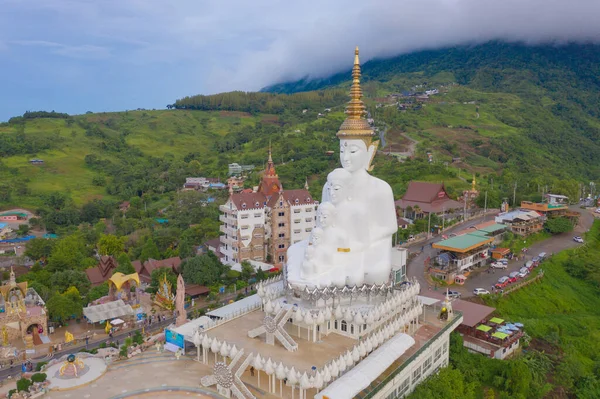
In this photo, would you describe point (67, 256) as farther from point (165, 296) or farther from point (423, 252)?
point (423, 252)

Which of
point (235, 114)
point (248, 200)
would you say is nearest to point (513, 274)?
point (248, 200)

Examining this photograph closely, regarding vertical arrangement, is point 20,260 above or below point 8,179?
below

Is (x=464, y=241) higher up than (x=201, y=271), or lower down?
higher up

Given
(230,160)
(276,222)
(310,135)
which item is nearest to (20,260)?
(276,222)

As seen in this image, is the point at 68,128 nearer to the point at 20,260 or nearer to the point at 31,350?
the point at 20,260

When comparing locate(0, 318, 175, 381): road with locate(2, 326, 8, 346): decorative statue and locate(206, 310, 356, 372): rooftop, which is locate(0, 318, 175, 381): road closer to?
locate(2, 326, 8, 346): decorative statue

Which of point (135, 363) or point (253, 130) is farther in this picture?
point (253, 130)
